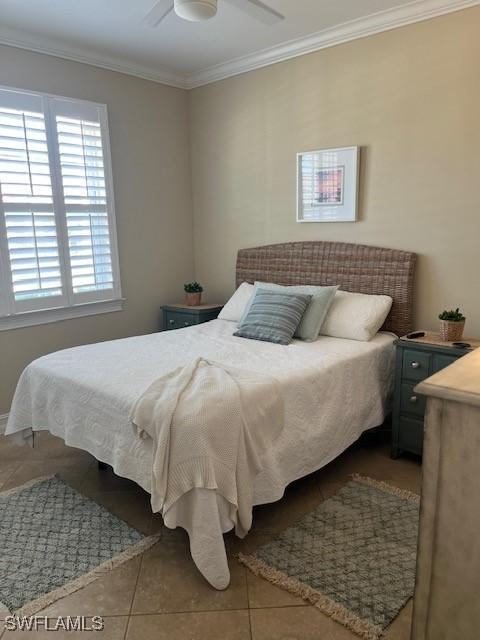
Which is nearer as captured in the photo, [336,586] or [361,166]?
[336,586]

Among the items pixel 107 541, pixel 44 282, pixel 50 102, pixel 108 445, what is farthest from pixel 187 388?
pixel 50 102

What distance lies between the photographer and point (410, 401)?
286cm

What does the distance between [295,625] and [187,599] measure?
17.1 inches

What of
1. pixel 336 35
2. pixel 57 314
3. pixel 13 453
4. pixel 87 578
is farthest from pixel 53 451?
pixel 336 35

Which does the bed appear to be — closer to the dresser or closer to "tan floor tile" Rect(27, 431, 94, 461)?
"tan floor tile" Rect(27, 431, 94, 461)

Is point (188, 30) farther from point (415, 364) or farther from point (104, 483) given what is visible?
point (104, 483)

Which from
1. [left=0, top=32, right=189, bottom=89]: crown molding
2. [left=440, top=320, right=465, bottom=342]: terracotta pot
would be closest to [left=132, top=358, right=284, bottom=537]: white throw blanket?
[left=440, top=320, right=465, bottom=342]: terracotta pot

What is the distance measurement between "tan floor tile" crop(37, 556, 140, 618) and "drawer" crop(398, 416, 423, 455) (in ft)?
5.68

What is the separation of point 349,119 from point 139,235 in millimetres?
1984

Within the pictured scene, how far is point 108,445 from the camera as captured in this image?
7.38ft

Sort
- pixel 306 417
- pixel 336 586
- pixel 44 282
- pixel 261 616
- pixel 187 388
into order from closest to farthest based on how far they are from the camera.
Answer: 1. pixel 261 616
2. pixel 336 586
3. pixel 187 388
4. pixel 306 417
5. pixel 44 282

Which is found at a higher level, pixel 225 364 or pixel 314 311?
pixel 314 311

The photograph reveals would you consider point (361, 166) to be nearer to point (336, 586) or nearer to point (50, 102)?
point (50, 102)

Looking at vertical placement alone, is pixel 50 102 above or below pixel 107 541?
above
